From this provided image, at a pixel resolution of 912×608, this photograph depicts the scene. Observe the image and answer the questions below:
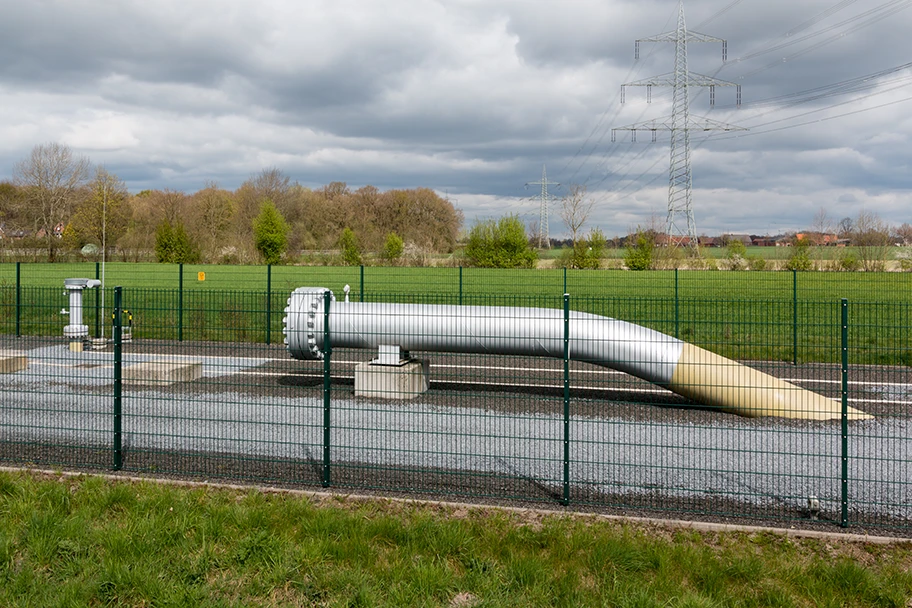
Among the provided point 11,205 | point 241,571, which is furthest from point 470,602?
point 11,205

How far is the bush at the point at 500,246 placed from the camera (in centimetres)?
4575

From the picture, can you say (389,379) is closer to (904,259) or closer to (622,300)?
(622,300)

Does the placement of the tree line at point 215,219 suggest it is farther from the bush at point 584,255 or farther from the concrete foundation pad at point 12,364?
the concrete foundation pad at point 12,364

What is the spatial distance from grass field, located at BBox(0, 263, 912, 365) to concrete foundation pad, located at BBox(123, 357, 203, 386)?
2.27ft

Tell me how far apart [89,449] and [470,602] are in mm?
5268

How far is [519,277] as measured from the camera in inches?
1280

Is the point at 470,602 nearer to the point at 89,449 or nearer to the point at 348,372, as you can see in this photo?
the point at 89,449

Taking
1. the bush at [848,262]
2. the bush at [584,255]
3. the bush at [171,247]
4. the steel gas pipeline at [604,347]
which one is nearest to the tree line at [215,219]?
the bush at [171,247]

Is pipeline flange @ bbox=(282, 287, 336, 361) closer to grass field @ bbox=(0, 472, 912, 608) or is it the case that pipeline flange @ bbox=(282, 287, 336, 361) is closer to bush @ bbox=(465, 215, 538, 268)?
grass field @ bbox=(0, 472, 912, 608)

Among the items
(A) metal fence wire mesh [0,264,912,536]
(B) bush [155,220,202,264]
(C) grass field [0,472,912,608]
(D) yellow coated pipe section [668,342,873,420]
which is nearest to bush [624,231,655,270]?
(A) metal fence wire mesh [0,264,912,536]

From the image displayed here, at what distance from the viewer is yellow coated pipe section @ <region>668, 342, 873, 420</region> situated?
9.90 meters

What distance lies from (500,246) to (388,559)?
43712 millimetres

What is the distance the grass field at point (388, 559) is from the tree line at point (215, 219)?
4852 cm

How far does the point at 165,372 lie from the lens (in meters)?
12.1
